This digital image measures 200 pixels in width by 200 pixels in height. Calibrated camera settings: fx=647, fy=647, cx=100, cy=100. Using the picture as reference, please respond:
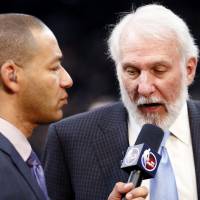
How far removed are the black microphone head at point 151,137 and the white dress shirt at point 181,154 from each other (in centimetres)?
33

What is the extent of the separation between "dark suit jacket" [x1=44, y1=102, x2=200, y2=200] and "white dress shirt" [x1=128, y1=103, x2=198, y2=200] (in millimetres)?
24

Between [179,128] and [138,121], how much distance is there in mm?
137

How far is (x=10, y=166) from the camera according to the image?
134 cm

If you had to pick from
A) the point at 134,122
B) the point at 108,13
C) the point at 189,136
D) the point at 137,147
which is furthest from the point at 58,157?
the point at 108,13

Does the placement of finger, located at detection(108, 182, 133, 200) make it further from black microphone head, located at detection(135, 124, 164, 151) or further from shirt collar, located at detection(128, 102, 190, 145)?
shirt collar, located at detection(128, 102, 190, 145)

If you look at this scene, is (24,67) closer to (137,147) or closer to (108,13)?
(137,147)

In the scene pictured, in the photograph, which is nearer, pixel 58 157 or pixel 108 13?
pixel 58 157

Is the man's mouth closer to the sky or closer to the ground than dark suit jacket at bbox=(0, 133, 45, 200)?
closer to the ground

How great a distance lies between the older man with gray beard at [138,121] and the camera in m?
1.99

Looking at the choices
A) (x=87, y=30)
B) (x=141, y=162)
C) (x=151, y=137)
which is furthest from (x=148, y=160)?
(x=87, y=30)

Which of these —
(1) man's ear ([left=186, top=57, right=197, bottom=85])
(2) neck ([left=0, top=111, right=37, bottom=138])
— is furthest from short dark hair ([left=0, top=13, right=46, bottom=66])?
(1) man's ear ([left=186, top=57, right=197, bottom=85])

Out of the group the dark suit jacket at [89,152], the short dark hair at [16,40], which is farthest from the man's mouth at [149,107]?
the short dark hair at [16,40]

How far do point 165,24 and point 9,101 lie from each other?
75cm

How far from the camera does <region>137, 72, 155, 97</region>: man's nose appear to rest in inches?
77.7
